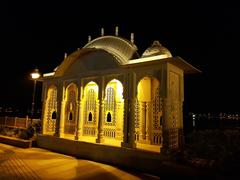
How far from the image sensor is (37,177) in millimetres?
6910

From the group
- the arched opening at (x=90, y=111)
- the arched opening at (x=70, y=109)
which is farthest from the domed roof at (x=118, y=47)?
the arched opening at (x=70, y=109)

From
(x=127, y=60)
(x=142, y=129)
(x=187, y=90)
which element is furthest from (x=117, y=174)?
(x=187, y=90)

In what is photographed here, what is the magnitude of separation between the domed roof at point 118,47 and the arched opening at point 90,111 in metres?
2.87

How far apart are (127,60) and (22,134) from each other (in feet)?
26.2

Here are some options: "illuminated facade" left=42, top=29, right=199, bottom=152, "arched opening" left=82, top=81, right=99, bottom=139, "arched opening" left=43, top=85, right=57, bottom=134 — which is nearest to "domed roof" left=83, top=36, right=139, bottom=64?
"illuminated facade" left=42, top=29, right=199, bottom=152

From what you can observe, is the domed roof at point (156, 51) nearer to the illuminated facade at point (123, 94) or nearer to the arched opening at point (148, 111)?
the illuminated facade at point (123, 94)

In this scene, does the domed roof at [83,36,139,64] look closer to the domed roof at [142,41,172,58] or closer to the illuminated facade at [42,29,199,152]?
the illuminated facade at [42,29,199,152]

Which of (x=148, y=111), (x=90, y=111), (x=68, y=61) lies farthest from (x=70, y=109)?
(x=148, y=111)

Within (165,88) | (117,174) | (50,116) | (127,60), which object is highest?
(127,60)

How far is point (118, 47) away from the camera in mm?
9922

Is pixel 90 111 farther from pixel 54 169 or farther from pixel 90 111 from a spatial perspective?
pixel 54 169

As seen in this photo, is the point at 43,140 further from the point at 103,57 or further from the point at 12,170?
the point at 103,57

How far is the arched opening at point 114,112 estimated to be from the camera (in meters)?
11.5

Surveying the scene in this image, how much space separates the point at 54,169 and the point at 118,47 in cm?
575
